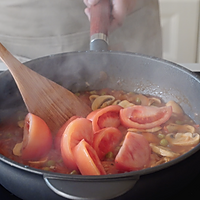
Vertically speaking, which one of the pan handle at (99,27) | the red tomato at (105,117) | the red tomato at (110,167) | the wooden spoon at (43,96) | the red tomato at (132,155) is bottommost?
the red tomato at (110,167)

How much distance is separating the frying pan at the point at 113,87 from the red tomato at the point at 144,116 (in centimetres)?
17

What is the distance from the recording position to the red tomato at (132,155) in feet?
2.99

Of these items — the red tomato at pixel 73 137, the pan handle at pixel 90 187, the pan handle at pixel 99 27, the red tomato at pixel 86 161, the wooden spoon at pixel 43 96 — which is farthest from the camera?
the pan handle at pixel 99 27

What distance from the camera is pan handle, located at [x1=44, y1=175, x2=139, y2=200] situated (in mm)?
645

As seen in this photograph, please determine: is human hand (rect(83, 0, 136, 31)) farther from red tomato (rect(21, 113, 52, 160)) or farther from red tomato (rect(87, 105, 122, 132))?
red tomato (rect(21, 113, 52, 160))

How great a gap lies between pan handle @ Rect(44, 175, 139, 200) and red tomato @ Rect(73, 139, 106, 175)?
16 cm

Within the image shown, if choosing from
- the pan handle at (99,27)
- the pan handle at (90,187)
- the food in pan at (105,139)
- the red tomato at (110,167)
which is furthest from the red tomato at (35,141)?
the pan handle at (99,27)

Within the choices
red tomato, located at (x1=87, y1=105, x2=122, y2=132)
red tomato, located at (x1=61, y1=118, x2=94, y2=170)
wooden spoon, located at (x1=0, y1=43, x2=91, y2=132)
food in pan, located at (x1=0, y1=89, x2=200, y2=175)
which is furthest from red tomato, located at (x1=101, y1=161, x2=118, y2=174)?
wooden spoon, located at (x1=0, y1=43, x2=91, y2=132)

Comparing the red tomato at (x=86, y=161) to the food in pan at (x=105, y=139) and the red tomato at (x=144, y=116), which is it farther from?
the red tomato at (x=144, y=116)

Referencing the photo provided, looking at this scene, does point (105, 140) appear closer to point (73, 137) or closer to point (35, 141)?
point (73, 137)

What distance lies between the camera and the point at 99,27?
1.34m

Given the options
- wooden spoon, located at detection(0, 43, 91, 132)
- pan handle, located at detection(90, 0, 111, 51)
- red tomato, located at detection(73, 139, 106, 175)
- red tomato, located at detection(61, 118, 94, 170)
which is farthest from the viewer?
pan handle, located at detection(90, 0, 111, 51)

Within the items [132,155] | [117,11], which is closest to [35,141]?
[132,155]

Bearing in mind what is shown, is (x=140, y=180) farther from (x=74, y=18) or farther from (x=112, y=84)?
(x=74, y=18)
